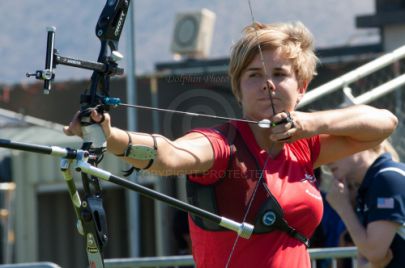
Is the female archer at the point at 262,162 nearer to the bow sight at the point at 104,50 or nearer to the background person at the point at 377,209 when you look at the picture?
the bow sight at the point at 104,50

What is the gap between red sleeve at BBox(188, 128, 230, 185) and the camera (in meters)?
3.19

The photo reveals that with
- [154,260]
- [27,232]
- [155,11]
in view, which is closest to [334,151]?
[154,260]

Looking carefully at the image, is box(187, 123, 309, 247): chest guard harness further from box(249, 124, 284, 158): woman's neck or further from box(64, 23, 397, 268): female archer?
box(249, 124, 284, 158): woman's neck

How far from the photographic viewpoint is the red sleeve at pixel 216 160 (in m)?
Result: 3.19

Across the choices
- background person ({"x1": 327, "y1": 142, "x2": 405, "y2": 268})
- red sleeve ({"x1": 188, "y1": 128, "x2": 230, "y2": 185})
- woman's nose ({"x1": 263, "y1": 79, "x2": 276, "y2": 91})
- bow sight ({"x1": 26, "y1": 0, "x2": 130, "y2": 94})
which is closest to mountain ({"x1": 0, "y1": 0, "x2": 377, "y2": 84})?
bow sight ({"x1": 26, "y1": 0, "x2": 130, "y2": 94})

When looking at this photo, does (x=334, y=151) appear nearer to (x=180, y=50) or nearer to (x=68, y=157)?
(x=68, y=157)

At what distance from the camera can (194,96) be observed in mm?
4594

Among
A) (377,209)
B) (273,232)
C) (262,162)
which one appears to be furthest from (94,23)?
(273,232)

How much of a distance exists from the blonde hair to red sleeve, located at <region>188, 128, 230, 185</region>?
0.92ft

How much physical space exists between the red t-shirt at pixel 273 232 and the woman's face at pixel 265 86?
0.07m

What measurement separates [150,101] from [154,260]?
2.67 metres

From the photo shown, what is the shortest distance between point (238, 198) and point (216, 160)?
0.49ft

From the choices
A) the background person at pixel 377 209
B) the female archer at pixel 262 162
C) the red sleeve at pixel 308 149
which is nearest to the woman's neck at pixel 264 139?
the female archer at pixel 262 162

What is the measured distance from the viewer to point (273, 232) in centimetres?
327
